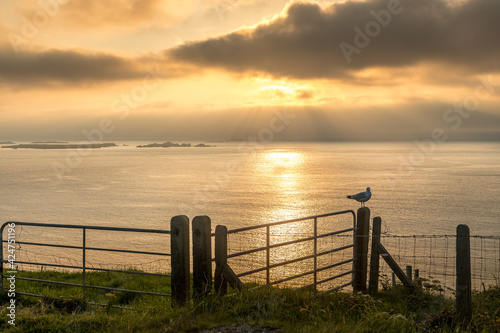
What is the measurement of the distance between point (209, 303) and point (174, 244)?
1145mm

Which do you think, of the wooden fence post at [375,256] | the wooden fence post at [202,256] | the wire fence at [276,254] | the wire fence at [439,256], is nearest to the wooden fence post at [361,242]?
the wooden fence post at [375,256]

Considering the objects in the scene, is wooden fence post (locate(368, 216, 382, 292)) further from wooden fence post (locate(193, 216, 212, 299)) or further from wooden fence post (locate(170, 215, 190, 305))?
wooden fence post (locate(170, 215, 190, 305))

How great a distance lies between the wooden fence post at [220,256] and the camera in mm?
7473

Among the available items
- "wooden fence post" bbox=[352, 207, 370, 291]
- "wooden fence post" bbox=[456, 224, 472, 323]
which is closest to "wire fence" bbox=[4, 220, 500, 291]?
"wooden fence post" bbox=[352, 207, 370, 291]

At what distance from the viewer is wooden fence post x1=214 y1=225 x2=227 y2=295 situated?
7473 mm

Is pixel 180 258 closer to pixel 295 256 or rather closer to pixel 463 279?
pixel 463 279

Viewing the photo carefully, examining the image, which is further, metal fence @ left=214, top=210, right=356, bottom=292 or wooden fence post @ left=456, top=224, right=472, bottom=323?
metal fence @ left=214, top=210, right=356, bottom=292

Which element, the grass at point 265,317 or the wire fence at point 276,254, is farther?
the wire fence at point 276,254

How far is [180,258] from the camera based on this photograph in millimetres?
7477

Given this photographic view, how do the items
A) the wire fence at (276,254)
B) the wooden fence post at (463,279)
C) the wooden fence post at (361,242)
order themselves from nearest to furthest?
the wooden fence post at (463,279) → the wooden fence post at (361,242) → the wire fence at (276,254)

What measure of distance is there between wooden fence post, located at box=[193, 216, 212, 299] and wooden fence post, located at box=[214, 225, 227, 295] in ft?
0.57

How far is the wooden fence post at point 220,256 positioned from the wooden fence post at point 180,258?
0.51 meters

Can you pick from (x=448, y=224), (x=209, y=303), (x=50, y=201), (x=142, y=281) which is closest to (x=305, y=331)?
(x=209, y=303)

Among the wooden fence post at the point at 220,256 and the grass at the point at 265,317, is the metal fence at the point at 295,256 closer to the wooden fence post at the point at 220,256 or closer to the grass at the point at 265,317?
the wooden fence post at the point at 220,256
